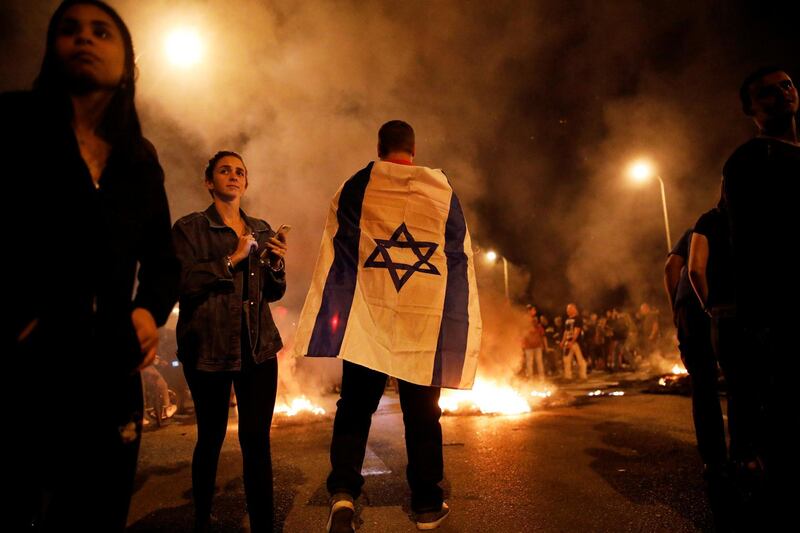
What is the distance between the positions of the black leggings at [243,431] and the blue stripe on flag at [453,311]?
87 cm

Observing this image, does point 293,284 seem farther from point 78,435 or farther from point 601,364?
point 78,435

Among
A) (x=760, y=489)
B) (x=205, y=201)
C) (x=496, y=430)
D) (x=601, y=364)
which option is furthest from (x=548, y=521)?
(x=601, y=364)

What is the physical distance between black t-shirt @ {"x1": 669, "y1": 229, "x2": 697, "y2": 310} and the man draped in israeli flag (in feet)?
4.69

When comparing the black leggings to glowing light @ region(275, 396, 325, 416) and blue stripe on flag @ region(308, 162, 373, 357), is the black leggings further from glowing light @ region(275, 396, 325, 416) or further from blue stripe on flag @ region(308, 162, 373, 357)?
glowing light @ region(275, 396, 325, 416)

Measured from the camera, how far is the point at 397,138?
Answer: 9.53 ft

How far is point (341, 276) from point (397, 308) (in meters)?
0.37

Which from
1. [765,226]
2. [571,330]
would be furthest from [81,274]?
[571,330]

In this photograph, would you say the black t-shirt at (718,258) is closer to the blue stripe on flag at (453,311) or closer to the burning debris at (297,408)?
the blue stripe on flag at (453,311)

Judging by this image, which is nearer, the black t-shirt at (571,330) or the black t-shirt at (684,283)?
the black t-shirt at (684,283)

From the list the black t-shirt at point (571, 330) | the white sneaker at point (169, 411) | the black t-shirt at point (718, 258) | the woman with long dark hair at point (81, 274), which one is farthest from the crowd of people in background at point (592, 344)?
the woman with long dark hair at point (81, 274)

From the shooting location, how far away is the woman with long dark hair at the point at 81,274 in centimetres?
105

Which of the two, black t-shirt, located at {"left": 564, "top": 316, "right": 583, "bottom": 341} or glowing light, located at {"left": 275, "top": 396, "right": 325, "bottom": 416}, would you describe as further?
black t-shirt, located at {"left": 564, "top": 316, "right": 583, "bottom": 341}

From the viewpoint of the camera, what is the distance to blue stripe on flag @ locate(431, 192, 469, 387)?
102 inches

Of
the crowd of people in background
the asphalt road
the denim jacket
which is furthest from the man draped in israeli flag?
the crowd of people in background
